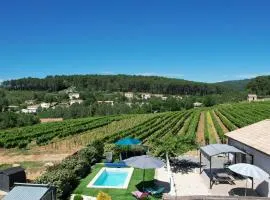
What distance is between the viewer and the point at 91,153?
23219 mm

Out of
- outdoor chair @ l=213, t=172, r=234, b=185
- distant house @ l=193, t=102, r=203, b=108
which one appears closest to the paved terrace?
outdoor chair @ l=213, t=172, r=234, b=185

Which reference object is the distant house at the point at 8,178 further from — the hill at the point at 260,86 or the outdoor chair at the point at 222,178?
the hill at the point at 260,86

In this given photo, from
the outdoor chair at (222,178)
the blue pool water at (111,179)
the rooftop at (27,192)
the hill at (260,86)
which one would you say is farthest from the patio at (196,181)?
the hill at (260,86)

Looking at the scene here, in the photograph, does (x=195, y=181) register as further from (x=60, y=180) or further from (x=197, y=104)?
(x=197, y=104)

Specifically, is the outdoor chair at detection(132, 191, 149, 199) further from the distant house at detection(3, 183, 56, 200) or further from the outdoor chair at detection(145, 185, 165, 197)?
the distant house at detection(3, 183, 56, 200)

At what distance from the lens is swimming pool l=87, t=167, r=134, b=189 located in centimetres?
1850

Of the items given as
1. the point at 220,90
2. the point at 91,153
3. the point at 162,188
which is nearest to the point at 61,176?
the point at 162,188

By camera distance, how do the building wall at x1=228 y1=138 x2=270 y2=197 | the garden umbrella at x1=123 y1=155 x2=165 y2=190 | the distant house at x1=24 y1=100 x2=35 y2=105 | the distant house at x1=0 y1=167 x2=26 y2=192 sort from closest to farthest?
the building wall at x1=228 y1=138 x2=270 y2=197 < the garden umbrella at x1=123 y1=155 x2=165 y2=190 < the distant house at x1=0 y1=167 x2=26 y2=192 < the distant house at x1=24 y1=100 x2=35 y2=105

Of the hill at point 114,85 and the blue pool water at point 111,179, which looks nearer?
the blue pool water at point 111,179

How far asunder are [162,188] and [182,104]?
315 feet

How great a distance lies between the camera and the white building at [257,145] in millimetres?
16391

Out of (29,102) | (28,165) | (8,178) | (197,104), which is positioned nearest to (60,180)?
(8,178)

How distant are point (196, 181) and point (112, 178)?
5.07 m

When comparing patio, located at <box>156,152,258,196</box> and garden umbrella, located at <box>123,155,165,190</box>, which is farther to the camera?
garden umbrella, located at <box>123,155,165,190</box>
